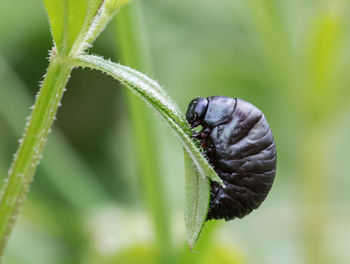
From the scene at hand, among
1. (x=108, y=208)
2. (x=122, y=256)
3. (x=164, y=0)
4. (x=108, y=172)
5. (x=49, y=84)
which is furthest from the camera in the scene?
(x=164, y=0)

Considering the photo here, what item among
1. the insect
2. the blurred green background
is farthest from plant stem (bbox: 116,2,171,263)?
the insect

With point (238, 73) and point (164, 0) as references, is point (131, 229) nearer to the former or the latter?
point (238, 73)

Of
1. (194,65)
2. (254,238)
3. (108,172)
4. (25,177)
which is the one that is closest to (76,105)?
(108,172)

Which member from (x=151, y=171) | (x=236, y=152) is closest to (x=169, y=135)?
(x=151, y=171)

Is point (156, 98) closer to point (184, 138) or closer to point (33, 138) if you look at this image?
point (184, 138)

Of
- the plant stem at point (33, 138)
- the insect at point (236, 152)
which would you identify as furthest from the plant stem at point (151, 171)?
the plant stem at point (33, 138)
